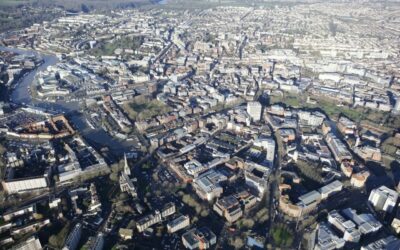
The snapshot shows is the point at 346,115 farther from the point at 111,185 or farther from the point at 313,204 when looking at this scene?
the point at 111,185

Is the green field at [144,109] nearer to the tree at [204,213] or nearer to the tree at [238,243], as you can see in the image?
the tree at [204,213]

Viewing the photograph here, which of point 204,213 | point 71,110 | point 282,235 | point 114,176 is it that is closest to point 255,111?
point 204,213

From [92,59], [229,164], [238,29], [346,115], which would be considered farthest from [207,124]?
[238,29]

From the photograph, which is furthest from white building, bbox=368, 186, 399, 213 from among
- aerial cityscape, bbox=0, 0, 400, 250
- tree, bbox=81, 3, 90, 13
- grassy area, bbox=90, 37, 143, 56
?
tree, bbox=81, 3, 90, 13

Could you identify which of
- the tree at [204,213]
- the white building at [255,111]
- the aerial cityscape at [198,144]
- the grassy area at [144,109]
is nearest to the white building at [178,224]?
the aerial cityscape at [198,144]

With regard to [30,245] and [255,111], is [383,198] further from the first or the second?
[30,245]
